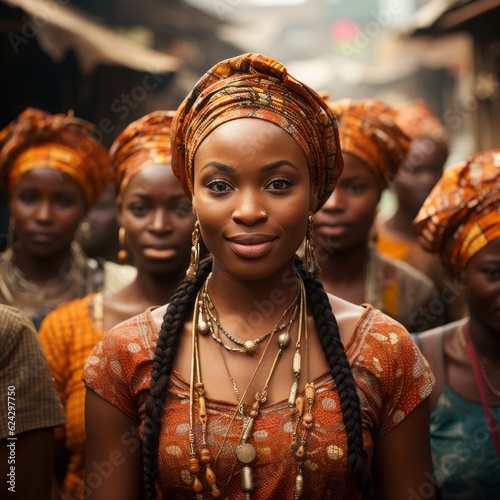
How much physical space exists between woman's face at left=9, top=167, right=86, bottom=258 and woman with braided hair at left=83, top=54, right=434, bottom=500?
2683mm

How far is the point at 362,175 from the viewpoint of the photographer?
533 cm

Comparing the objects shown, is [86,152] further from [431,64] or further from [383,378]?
[431,64]

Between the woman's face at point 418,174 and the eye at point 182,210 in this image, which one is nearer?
the eye at point 182,210

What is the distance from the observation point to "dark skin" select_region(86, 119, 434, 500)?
9.63 ft

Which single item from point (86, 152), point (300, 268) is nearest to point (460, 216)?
point (300, 268)

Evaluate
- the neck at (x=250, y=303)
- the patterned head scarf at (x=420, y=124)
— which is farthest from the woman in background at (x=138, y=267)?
the patterned head scarf at (x=420, y=124)

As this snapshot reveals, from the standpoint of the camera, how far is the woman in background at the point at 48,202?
19.0ft

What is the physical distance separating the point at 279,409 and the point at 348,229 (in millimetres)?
2427

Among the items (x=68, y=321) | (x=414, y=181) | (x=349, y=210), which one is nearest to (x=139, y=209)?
(x=68, y=321)

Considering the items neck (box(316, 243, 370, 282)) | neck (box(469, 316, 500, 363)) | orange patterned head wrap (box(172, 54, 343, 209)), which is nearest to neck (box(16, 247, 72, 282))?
neck (box(316, 243, 370, 282))

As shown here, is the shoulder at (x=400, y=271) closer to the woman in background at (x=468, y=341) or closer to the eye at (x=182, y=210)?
the woman in background at (x=468, y=341)

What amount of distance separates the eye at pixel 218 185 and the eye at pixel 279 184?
141mm

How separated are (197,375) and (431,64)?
70.7 ft

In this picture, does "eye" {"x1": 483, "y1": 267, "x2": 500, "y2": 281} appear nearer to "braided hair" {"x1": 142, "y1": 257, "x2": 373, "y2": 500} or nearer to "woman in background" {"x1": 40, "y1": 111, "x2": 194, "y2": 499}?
"braided hair" {"x1": 142, "y1": 257, "x2": 373, "y2": 500}
